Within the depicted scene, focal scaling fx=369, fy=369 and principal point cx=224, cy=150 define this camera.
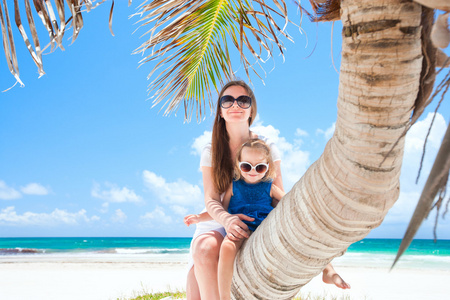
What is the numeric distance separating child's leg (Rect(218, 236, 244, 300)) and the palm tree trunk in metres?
0.27

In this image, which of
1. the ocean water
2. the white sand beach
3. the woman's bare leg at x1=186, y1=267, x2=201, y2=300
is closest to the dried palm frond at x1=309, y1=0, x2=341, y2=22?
the woman's bare leg at x1=186, y1=267, x2=201, y2=300

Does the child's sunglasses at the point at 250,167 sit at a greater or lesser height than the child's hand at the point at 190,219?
greater

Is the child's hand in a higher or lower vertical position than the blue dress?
lower

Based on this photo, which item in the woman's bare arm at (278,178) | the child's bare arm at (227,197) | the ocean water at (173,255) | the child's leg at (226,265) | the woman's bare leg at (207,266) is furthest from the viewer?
the ocean water at (173,255)

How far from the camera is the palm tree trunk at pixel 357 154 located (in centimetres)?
134

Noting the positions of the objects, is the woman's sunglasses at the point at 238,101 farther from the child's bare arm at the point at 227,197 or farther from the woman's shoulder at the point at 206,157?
the child's bare arm at the point at 227,197

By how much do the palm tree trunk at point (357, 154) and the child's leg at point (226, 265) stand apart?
0.27m

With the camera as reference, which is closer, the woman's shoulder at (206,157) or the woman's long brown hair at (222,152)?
the woman's long brown hair at (222,152)

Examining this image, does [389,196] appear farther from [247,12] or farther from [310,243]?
[247,12]

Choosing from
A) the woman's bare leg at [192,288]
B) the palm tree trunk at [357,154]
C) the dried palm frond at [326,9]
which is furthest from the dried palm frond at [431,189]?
the woman's bare leg at [192,288]

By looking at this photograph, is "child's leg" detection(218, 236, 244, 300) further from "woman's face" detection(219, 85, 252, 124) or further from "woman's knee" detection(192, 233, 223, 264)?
"woman's face" detection(219, 85, 252, 124)

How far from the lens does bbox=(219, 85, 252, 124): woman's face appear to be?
9.90 ft

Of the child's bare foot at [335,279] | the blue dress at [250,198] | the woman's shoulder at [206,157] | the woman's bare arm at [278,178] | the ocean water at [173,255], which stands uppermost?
the woman's shoulder at [206,157]

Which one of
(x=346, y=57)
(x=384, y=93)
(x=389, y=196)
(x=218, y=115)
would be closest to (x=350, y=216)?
(x=389, y=196)
